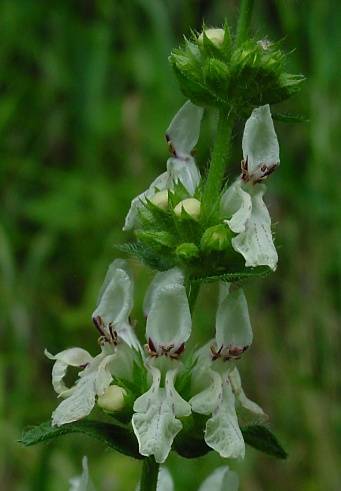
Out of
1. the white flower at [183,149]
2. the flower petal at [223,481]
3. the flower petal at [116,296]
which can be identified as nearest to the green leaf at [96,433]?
the flower petal at [116,296]

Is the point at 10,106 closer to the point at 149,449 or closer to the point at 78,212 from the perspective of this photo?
the point at 78,212

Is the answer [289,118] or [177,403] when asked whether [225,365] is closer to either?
[177,403]

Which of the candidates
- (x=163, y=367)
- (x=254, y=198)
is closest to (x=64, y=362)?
(x=163, y=367)

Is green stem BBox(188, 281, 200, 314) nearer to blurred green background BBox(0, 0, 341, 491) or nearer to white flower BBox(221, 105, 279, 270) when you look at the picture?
white flower BBox(221, 105, 279, 270)

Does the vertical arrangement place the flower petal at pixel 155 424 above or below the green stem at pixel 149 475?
above

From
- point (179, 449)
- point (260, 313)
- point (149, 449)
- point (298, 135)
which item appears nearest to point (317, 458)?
point (260, 313)

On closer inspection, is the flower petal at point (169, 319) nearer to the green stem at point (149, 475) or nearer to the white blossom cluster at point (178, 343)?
the white blossom cluster at point (178, 343)

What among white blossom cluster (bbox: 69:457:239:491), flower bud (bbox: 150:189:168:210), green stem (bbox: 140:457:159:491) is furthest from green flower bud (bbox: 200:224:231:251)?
white blossom cluster (bbox: 69:457:239:491)
